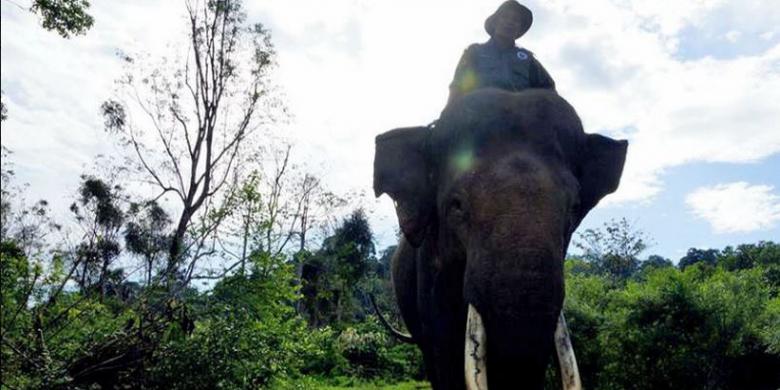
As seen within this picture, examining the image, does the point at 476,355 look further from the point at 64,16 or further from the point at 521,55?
the point at 64,16

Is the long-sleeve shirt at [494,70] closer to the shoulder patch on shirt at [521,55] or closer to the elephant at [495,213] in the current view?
the shoulder patch on shirt at [521,55]

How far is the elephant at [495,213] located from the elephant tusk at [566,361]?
0.05 ft

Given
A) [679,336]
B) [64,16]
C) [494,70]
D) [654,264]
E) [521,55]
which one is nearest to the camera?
[494,70]

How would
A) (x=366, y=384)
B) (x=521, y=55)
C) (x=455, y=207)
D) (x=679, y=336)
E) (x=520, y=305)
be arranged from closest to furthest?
1. (x=520, y=305)
2. (x=455, y=207)
3. (x=521, y=55)
4. (x=679, y=336)
5. (x=366, y=384)

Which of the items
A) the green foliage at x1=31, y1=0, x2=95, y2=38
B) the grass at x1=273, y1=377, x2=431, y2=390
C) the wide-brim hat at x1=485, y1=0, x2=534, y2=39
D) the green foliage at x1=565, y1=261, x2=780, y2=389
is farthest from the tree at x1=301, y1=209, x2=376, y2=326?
the wide-brim hat at x1=485, y1=0, x2=534, y2=39

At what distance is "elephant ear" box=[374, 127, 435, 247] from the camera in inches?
145

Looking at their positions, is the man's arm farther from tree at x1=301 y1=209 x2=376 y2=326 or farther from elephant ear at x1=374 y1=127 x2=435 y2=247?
tree at x1=301 y1=209 x2=376 y2=326

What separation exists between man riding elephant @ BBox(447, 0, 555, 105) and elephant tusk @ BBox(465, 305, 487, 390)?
1447 millimetres

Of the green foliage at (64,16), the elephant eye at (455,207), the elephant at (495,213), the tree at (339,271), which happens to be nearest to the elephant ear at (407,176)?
the elephant at (495,213)

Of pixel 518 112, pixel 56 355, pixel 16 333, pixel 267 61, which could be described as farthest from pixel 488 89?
pixel 267 61

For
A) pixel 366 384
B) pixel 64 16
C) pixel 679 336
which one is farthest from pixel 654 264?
pixel 64 16

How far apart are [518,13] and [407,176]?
4.52 ft

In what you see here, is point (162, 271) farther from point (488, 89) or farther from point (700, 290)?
point (700, 290)

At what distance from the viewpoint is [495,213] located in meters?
2.98
